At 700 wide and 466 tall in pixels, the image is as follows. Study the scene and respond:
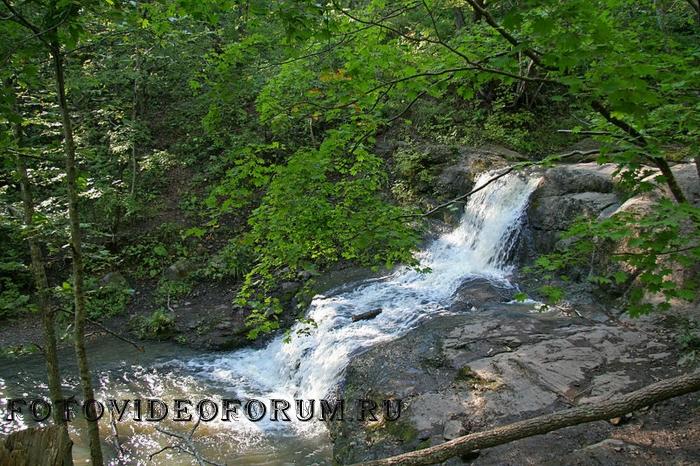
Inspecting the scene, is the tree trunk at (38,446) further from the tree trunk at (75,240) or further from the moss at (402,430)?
the moss at (402,430)

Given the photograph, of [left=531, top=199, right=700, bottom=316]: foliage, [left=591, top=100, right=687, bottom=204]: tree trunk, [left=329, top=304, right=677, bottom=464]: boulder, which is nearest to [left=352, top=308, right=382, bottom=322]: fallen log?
[left=329, top=304, right=677, bottom=464]: boulder

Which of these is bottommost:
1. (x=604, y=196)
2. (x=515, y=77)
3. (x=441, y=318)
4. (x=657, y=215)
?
(x=441, y=318)

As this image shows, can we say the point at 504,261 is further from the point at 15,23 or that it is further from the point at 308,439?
the point at 15,23

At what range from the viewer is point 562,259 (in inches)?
147

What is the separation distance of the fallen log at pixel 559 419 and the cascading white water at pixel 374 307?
11.4 feet

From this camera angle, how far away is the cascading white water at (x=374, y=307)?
287 inches

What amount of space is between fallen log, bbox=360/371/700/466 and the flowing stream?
8.35ft

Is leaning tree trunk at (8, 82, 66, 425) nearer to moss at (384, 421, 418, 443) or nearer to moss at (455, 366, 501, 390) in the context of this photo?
moss at (384, 421, 418, 443)

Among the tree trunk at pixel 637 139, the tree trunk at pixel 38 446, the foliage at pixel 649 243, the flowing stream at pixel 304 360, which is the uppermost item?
the tree trunk at pixel 637 139

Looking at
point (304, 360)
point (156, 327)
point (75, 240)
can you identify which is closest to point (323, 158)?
point (75, 240)

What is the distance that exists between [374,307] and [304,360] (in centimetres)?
164

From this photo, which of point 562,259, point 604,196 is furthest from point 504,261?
point 562,259

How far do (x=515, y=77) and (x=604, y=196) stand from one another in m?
6.10

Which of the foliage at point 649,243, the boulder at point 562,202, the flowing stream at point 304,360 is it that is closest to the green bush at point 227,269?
the flowing stream at point 304,360
